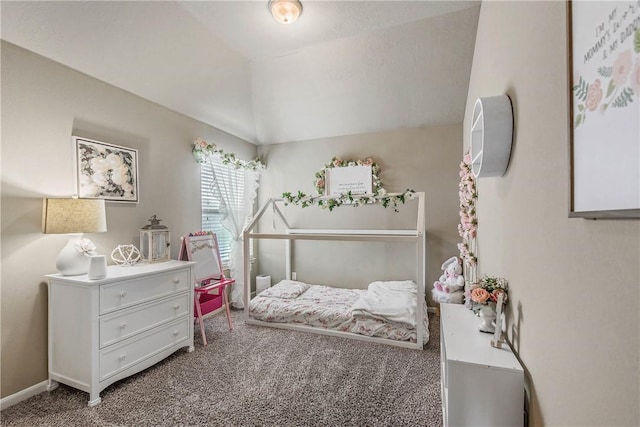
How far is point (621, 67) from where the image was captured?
0.56 m

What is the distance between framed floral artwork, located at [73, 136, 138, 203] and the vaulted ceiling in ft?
1.87

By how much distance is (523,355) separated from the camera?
1159 millimetres

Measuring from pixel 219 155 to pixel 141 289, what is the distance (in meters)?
2.00

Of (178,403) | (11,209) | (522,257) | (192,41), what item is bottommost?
(178,403)

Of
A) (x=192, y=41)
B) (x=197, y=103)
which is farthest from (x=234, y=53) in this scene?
(x=197, y=103)

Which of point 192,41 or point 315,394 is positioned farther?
point 192,41

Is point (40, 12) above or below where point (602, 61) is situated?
above

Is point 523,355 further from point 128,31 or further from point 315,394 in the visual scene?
point 128,31

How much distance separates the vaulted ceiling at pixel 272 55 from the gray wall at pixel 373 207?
251 mm

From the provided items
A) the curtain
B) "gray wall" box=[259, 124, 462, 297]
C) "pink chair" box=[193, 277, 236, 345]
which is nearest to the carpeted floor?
"pink chair" box=[193, 277, 236, 345]

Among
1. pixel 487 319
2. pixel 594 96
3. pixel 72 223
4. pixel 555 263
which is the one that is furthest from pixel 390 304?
pixel 72 223

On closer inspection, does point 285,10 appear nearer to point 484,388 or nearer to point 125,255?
point 125,255

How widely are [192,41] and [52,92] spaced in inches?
43.2

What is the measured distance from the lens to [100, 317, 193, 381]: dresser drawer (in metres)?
1.84
